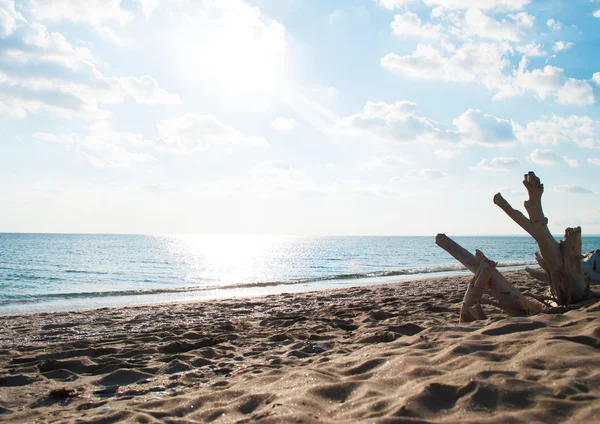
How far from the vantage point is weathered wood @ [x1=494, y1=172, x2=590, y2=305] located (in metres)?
6.47

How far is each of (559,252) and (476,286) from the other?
4.56 feet

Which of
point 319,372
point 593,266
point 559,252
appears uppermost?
point 559,252

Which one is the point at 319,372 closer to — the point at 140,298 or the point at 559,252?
the point at 559,252

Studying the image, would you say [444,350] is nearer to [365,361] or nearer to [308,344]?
[365,361]

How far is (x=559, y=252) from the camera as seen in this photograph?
6691 mm

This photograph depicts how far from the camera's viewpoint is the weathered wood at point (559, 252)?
647 cm

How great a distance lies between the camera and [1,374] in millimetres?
5625

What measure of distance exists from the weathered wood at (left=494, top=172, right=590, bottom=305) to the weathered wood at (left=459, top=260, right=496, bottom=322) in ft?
2.60

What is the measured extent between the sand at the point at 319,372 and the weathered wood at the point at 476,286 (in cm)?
66

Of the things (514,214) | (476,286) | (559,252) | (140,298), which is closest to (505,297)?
(476,286)

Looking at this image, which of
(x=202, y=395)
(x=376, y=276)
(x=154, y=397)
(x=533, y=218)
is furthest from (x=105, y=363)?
(x=376, y=276)

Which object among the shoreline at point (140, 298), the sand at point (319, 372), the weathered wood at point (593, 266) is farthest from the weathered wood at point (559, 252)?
the shoreline at point (140, 298)

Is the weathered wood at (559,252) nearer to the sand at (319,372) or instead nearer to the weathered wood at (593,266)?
the sand at (319,372)

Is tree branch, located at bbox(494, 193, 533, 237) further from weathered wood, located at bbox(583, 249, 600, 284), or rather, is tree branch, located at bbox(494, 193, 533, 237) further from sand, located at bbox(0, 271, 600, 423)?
weathered wood, located at bbox(583, 249, 600, 284)
